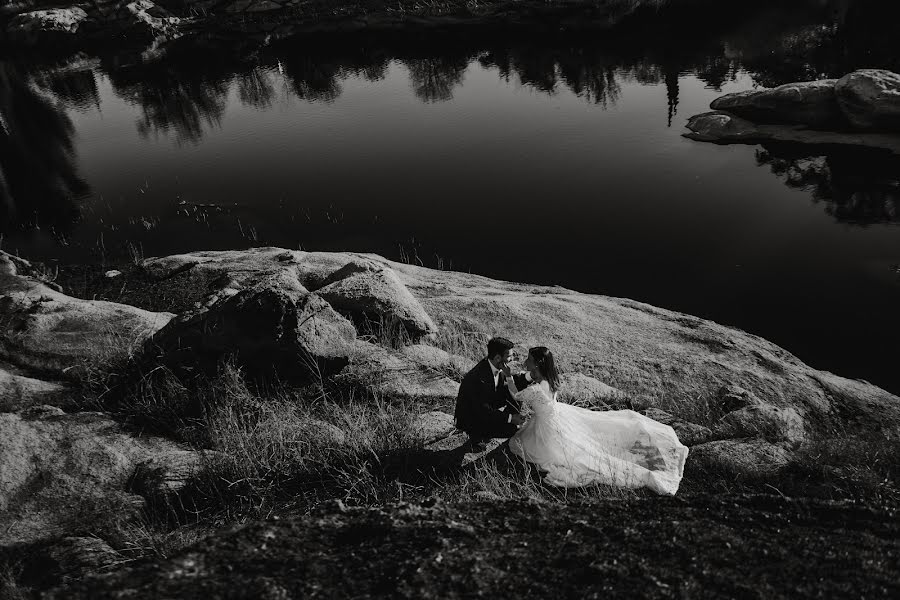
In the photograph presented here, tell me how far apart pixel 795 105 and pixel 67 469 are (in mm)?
24716

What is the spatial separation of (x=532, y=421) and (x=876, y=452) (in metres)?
3.77

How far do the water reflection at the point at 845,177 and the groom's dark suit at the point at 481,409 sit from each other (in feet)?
50.8

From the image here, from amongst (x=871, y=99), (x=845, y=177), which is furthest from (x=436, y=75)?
(x=845, y=177)

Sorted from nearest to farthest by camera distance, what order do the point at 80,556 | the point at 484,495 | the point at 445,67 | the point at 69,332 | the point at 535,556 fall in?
the point at 535,556 → the point at 80,556 → the point at 484,495 → the point at 69,332 → the point at 445,67

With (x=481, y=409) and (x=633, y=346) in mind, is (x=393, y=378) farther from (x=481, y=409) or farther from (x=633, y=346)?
(x=633, y=346)

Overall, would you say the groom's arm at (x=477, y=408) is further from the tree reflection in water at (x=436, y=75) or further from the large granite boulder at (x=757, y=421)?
the tree reflection in water at (x=436, y=75)

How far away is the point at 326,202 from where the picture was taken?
1986 centimetres

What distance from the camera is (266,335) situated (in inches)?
275

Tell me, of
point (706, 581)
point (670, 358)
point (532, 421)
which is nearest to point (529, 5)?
point (670, 358)

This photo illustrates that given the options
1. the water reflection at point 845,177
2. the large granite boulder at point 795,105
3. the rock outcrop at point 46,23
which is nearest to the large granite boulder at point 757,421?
the water reflection at point 845,177

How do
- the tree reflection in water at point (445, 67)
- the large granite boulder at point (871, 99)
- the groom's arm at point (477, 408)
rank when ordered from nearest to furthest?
the groom's arm at point (477, 408)
the large granite boulder at point (871, 99)
the tree reflection in water at point (445, 67)

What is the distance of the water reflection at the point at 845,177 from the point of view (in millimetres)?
17422

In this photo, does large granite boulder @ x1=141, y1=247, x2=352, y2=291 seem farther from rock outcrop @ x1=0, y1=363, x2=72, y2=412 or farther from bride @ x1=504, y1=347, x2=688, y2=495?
bride @ x1=504, y1=347, x2=688, y2=495

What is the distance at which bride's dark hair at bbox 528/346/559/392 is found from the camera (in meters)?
6.43
